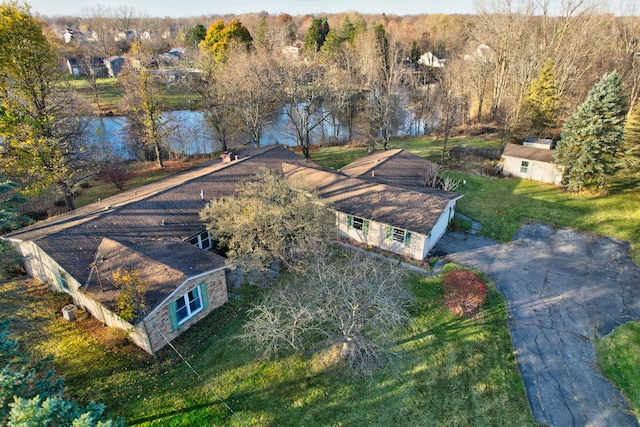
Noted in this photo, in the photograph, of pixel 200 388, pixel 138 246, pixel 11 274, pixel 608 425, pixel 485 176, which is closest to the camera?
pixel 608 425

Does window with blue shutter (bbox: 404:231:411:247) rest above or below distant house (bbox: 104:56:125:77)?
below

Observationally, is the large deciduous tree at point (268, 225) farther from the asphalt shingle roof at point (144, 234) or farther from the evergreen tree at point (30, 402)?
the evergreen tree at point (30, 402)

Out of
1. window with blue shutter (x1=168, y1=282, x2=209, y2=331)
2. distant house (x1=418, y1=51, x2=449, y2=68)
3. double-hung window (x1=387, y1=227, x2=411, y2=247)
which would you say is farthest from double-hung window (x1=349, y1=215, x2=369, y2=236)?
distant house (x1=418, y1=51, x2=449, y2=68)

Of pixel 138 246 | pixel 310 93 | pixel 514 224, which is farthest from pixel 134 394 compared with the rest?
Answer: pixel 310 93

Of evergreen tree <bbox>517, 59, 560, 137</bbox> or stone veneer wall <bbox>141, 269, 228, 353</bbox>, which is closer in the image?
stone veneer wall <bbox>141, 269, 228, 353</bbox>

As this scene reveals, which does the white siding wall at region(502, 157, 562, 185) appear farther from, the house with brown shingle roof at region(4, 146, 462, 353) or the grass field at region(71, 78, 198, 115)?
Answer: the grass field at region(71, 78, 198, 115)

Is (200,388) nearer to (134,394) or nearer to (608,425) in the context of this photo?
(134,394)

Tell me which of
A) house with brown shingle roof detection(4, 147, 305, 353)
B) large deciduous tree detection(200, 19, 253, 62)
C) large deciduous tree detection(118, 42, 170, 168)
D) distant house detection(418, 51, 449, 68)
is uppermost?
large deciduous tree detection(200, 19, 253, 62)

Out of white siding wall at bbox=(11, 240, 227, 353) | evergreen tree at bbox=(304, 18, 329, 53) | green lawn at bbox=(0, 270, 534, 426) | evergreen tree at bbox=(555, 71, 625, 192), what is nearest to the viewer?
green lawn at bbox=(0, 270, 534, 426)
